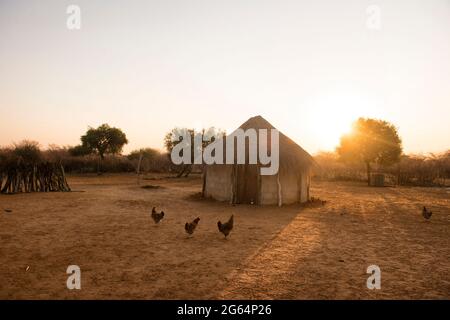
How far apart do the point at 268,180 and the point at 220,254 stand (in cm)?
836

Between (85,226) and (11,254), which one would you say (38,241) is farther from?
(85,226)

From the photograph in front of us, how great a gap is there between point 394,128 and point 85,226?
32.7 meters

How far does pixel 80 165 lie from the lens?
39.0 meters

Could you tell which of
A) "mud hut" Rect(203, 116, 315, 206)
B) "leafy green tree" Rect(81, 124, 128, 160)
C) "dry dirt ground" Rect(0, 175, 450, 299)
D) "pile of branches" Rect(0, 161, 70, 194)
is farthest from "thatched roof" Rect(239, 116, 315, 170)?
"leafy green tree" Rect(81, 124, 128, 160)

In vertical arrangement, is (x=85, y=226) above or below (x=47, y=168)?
below

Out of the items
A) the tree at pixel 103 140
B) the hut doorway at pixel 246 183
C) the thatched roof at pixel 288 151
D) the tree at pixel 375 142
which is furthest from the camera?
the tree at pixel 103 140

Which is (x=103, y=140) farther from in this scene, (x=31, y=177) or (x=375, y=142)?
(x=375, y=142)

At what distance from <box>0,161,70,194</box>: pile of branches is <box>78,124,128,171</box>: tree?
66.9 feet

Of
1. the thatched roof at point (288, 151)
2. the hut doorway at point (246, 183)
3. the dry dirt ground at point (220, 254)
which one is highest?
the thatched roof at point (288, 151)

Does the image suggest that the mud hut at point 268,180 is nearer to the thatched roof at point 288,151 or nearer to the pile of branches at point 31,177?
the thatched roof at point 288,151

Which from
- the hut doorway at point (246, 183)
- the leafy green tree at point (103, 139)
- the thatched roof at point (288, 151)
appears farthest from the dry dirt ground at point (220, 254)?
the leafy green tree at point (103, 139)

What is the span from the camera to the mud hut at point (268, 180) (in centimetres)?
1531
